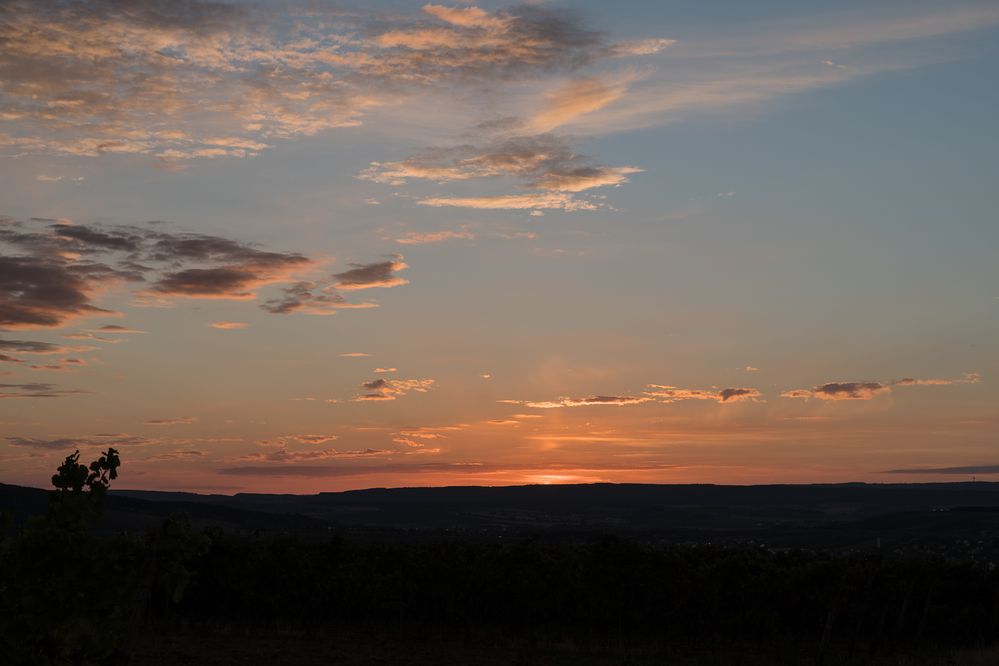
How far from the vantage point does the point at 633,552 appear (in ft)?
154

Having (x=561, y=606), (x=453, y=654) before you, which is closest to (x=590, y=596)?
(x=561, y=606)

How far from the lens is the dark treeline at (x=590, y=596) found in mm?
44406

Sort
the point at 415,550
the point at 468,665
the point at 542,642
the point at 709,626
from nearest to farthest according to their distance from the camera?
1. the point at 468,665
2. the point at 542,642
3. the point at 709,626
4. the point at 415,550

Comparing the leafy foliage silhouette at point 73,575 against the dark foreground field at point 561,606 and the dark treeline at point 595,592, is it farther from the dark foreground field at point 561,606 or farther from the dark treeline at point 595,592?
the dark treeline at point 595,592

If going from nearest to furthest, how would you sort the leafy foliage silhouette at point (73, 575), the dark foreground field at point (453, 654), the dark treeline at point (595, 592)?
the leafy foliage silhouette at point (73, 575)
the dark foreground field at point (453, 654)
the dark treeline at point (595, 592)

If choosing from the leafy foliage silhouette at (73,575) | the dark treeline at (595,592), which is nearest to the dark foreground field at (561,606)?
the dark treeline at (595,592)

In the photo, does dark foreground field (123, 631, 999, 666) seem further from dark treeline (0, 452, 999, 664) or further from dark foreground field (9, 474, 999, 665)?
dark treeline (0, 452, 999, 664)

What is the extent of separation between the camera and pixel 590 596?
155 feet

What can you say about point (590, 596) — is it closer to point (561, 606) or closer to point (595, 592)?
point (595, 592)

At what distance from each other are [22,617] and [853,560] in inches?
1522

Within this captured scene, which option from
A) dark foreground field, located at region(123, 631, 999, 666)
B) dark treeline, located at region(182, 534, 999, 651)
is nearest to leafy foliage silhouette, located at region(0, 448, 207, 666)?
dark foreground field, located at region(123, 631, 999, 666)

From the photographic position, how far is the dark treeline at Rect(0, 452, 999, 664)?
146ft

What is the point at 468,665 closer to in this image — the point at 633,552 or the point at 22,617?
the point at 633,552

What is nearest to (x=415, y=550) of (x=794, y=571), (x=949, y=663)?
(x=794, y=571)
